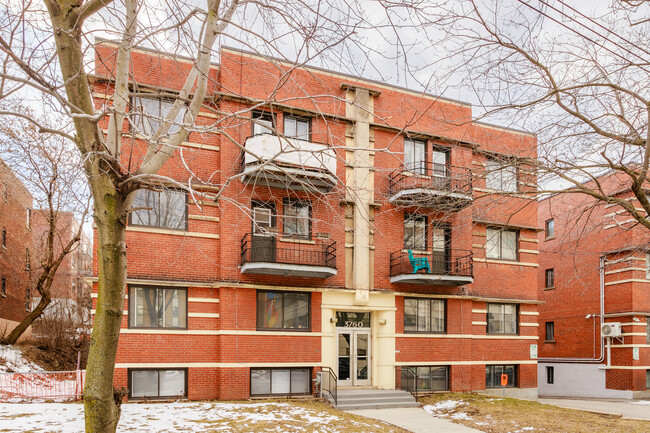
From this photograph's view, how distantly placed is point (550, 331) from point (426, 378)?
13.2 meters

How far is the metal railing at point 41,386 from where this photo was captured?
49.2 ft

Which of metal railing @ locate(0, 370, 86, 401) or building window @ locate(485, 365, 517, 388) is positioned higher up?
metal railing @ locate(0, 370, 86, 401)

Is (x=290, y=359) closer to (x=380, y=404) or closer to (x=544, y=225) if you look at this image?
(x=380, y=404)

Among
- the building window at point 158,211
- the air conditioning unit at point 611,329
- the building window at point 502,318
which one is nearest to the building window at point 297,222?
the building window at point 158,211

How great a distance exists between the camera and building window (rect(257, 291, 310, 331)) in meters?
16.3

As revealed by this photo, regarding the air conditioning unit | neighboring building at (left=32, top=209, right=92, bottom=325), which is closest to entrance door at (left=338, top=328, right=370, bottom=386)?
the air conditioning unit

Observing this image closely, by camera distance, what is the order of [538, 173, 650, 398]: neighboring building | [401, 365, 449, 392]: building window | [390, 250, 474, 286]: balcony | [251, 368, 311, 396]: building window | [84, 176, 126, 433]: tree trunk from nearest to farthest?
[84, 176, 126, 433]: tree trunk → [251, 368, 311, 396]: building window → [390, 250, 474, 286]: balcony → [401, 365, 449, 392]: building window → [538, 173, 650, 398]: neighboring building

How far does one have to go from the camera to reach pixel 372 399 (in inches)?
631

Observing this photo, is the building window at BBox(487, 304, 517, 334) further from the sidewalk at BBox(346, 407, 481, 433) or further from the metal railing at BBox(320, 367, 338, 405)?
the metal railing at BBox(320, 367, 338, 405)

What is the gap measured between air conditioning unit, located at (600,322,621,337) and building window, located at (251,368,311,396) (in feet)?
49.1

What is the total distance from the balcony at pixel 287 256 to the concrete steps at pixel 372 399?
380 cm

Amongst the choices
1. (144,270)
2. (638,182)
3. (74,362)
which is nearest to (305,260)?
(144,270)

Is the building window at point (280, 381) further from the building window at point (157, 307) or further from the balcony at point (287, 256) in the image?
the balcony at point (287, 256)

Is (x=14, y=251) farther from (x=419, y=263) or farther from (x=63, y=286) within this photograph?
(x=419, y=263)
